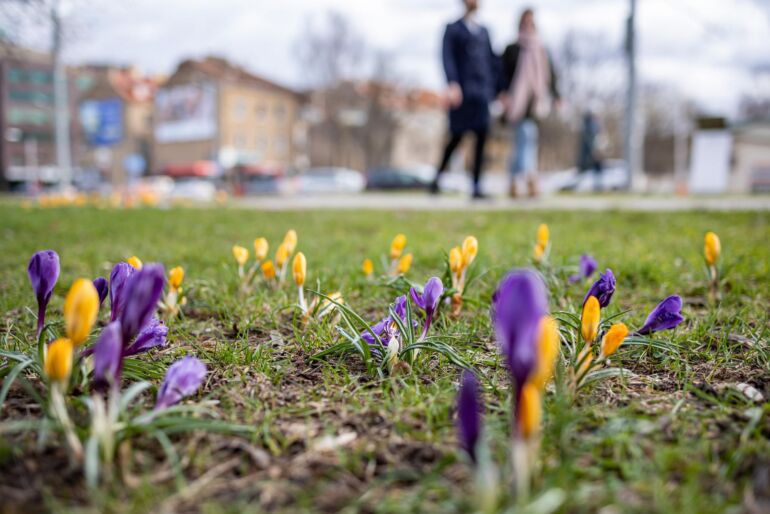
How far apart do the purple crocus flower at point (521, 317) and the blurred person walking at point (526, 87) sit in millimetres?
7260

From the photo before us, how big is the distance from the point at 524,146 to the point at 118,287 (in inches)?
280

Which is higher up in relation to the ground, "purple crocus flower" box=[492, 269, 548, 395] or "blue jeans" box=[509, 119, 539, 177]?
"blue jeans" box=[509, 119, 539, 177]

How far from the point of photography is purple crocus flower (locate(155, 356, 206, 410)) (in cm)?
121

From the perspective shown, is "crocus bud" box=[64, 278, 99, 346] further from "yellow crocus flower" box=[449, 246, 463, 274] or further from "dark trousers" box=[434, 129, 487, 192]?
"dark trousers" box=[434, 129, 487, 192]

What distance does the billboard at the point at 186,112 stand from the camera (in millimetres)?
56228

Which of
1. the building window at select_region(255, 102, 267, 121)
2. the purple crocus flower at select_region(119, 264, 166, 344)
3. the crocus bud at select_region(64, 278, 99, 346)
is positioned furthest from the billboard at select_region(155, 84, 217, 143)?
the crocus bud at select_region(64, 278, 99, 346)

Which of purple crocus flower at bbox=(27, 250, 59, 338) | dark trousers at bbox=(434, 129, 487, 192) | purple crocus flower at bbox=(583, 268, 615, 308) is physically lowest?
purple crocus flower at bbox=(583, 268, 615, 308)

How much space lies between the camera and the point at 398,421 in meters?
1.27

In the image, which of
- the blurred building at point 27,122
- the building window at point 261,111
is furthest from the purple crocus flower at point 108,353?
the blurred building at point 27,122

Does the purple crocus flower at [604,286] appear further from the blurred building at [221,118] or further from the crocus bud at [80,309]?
the blurred building at [221,118]

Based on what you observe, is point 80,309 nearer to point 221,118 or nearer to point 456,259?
point 456,259

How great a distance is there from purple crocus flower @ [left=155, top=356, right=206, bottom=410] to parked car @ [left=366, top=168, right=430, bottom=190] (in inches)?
1417

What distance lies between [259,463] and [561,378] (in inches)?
24.7

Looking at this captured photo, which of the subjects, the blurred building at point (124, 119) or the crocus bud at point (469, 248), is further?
the blurred building at point (124, 119)
